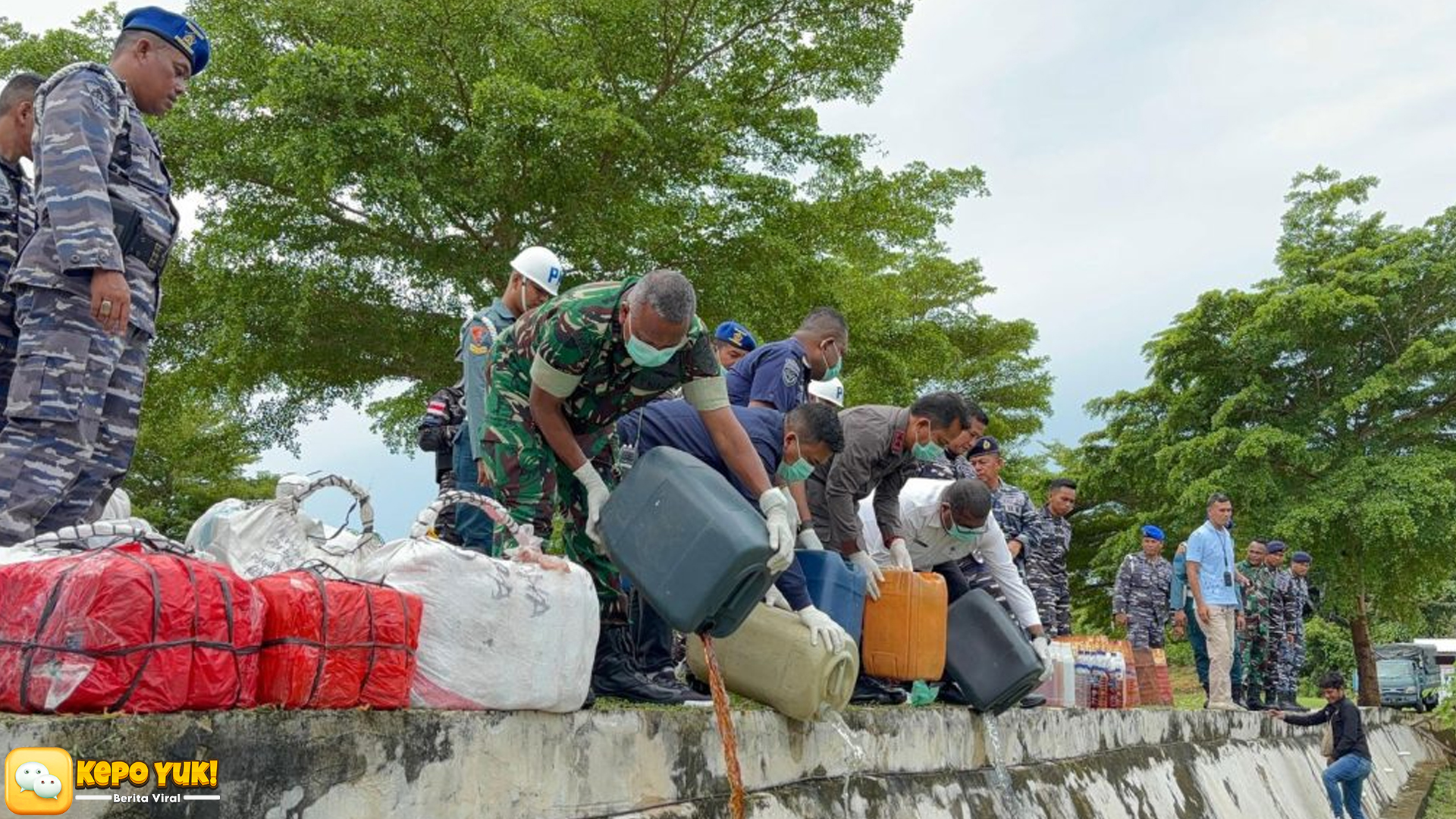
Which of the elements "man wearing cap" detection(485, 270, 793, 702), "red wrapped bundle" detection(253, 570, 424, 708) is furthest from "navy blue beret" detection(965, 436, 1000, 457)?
"red wrapped bundle" detection(253, 570, 424, 708)

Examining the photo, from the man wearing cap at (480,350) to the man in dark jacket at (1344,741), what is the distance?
389 inches

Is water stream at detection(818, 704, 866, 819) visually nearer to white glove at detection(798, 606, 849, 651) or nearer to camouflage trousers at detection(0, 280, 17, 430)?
white glove at detection(798, 606, 849, 651)

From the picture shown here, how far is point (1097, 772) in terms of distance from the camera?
256 inches

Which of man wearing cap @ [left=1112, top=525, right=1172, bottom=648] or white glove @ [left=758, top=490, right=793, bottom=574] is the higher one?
man wearing cap @ [left=1112, top=525, right=1172, bottom=648]

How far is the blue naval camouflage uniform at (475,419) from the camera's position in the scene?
441 cm

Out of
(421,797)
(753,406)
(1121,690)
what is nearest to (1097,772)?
(1121,690)

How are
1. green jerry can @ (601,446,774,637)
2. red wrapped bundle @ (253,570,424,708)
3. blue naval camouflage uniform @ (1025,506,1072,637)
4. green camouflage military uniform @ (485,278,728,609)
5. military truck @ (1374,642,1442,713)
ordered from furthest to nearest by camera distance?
military truck @ (1374,642,1442,713), blue naval camouflage uniform @ (1025,506,1072,637), green camouflage military uniform @ (485,278,728,609), green jerry can @ (601,446,774,637), red wrapped bundle @ (253,570,424,708)

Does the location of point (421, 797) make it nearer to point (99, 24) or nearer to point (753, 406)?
point (753, 406)

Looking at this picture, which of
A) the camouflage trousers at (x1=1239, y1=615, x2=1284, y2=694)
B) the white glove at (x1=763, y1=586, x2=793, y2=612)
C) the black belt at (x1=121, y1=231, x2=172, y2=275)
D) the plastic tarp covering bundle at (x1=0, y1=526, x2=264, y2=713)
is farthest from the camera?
the camouflage trousers at (x1=1239, y1=615, x2=1284, y2=694)

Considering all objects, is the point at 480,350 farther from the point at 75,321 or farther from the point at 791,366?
the point at 75,321

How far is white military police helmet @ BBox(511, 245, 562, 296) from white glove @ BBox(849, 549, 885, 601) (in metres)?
1.69

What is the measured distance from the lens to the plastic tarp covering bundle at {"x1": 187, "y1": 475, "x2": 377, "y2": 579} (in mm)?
3732

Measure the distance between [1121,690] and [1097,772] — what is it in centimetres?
230

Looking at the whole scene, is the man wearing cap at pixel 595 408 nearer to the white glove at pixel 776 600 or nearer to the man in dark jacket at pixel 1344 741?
the white glove at pixel 776 600
